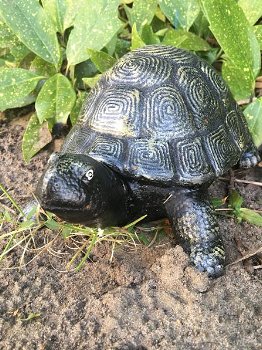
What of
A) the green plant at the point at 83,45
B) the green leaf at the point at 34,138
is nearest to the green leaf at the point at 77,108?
the green plant at the point at 83,45

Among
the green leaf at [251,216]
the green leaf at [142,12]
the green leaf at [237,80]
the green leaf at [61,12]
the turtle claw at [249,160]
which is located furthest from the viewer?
the green leaf at [142,12]

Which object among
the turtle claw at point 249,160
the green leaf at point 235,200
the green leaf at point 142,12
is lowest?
the turtle claw at point 249,160

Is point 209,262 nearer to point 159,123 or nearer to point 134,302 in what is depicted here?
point 134,302

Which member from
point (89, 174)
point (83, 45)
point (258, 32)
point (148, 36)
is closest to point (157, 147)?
point (89, 174)

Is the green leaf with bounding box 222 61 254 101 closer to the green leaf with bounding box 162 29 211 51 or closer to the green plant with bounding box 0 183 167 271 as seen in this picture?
the green leaf with bounding box 162 29 211 51

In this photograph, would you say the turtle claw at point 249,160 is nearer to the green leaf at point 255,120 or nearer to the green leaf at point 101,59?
the green leaf at point 255,120

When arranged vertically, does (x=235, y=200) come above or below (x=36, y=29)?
below
